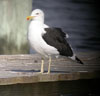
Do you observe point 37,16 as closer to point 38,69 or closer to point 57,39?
point 57,39

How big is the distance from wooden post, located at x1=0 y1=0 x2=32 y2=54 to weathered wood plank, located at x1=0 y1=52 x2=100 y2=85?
1181 mm

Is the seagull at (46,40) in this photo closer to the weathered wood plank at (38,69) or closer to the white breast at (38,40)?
the white breast at (38,40)

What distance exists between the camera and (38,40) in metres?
7.86

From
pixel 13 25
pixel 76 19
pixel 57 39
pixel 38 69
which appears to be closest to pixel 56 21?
pixel 76 19

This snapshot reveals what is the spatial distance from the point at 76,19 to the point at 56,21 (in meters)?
1.52

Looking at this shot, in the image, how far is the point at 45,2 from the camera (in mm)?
23766

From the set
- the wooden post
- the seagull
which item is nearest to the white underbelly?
the seagull

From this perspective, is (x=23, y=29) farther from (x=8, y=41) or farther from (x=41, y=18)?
(x=41, y=18)

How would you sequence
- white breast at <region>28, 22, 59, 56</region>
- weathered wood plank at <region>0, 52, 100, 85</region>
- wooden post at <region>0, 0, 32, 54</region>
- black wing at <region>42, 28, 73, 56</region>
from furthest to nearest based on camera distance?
wooden post at <region>0, 0, 32, 54</region>, black wing at <region>42, 28, 73, 56</region>, white breast at <region>28, 22, 59, 56</region>, weathered wood plank at <region>0, 52, 100, 85</region>

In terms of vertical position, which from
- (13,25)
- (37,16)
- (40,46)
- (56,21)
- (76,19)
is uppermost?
(37,16)

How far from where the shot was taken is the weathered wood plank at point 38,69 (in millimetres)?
7500

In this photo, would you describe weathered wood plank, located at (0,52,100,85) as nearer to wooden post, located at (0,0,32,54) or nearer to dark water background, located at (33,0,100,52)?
wooden post, located at (0,0,32,54)

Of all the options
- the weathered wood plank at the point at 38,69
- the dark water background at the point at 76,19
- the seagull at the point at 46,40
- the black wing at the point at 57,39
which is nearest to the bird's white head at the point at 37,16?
the seagull at the point at 46,40

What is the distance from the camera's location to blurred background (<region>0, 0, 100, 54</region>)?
10.4m
